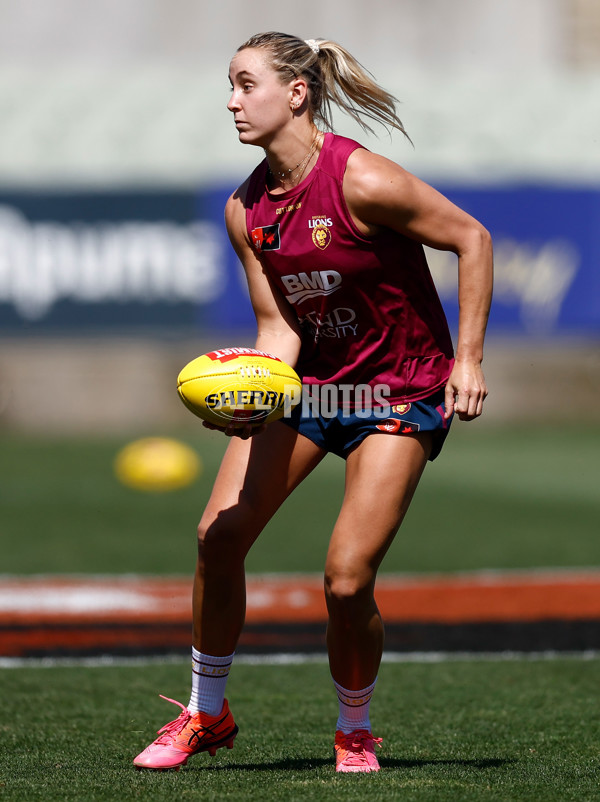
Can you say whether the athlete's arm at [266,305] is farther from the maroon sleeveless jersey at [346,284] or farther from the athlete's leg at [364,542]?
the athlete's leg at [364,542]

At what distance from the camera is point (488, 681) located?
5.71m

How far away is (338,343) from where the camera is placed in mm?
4316

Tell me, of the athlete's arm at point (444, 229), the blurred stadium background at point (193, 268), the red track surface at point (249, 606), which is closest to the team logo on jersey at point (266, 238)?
the athlete's arm at point (444, 229)

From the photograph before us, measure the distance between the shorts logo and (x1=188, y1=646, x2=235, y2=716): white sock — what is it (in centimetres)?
94

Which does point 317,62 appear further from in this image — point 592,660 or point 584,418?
point 584,418

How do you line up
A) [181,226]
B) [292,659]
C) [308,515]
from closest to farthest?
1. [292,659]
2. [308,515]
3. [181,226]

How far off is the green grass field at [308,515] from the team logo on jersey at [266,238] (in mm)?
4321

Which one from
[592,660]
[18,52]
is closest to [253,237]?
[592,660]

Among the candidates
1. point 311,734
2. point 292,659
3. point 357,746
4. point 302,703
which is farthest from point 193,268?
point 357,746

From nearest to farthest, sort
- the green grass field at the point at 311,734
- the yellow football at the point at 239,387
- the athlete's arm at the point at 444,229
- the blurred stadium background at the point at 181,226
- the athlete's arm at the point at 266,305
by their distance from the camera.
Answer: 1. the green grass field at the point at 311,734
2. the athlete's arm at the point at 444,229
3. the yellow football at the point at 239,387
4. the athlete's arm at the point at 266,305
5. the blurred stadium background at the point at 181,226

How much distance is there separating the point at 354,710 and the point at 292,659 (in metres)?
2.05

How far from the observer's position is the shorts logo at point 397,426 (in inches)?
165

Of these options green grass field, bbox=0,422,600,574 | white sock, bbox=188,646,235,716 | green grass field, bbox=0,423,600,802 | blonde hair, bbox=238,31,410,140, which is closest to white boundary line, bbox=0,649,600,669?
green grass field, bbox=0,423,600,802

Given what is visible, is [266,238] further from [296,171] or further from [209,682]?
[209,682]
